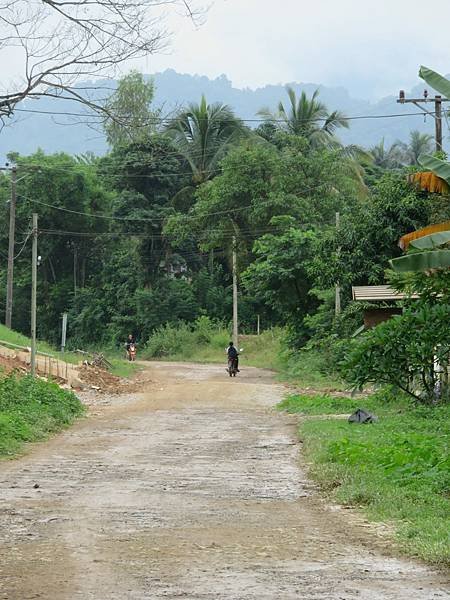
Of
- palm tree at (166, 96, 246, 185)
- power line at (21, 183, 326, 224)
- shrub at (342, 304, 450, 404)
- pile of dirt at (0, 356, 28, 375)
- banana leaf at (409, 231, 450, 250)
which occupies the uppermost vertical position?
palm tree at (166, 96, 246, 185)

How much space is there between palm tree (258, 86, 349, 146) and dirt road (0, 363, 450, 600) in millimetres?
40257

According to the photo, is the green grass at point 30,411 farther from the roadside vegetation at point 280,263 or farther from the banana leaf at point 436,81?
the banana leaf at point 436,81

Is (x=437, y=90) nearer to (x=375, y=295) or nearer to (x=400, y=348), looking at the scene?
(x=400, y=348)

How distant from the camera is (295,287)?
42.5m

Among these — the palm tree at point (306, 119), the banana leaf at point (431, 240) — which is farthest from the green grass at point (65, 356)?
the banana leaf at point (431, 240)

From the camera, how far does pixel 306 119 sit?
187 feet

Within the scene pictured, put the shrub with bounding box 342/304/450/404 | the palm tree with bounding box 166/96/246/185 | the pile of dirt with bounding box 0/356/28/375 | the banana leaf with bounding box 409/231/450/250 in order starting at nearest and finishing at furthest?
the banana leaf with bounding box 409/231/450/250 < the shrub with bounding box 342/304/450/404 < the pile of dirt with bounding box 0/356/28/375 < the palm tree with bounding box 166/96/246/185

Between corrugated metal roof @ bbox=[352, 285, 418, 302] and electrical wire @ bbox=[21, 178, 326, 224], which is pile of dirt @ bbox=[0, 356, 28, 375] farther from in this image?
electrical wire @ bbox=[21, 178, 326, 224]

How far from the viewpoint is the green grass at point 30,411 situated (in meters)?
17.1

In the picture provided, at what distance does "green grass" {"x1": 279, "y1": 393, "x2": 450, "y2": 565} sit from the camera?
8.66 m

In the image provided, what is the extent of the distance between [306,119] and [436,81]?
142 feet

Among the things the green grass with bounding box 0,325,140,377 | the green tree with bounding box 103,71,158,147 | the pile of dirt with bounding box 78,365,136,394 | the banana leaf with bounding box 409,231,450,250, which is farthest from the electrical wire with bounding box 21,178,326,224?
the banana leaf with bounding box 409,231,450,250

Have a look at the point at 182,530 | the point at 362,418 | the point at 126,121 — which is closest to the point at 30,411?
the point at 362,418

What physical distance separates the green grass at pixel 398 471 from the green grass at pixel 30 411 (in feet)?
16.2
